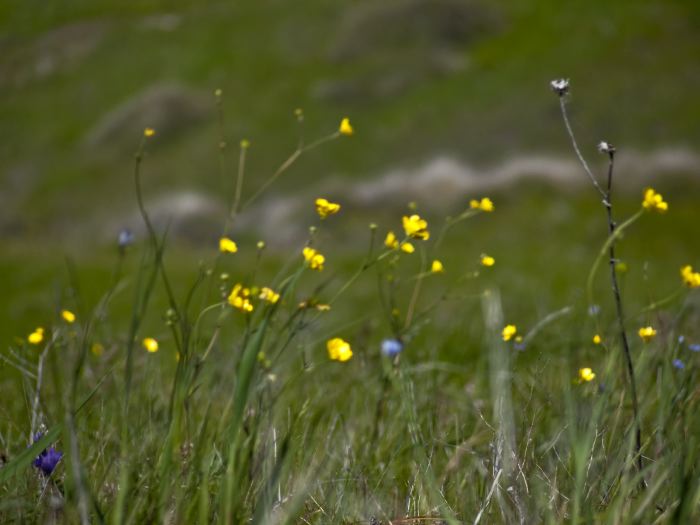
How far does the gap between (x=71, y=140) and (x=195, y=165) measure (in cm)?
858

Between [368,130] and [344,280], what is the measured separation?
14.2m

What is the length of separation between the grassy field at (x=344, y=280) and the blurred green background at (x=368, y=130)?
0.35 ft

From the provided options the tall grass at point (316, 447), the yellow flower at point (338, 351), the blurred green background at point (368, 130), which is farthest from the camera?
the blurred green background at point (368, 130)

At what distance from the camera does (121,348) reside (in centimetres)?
347

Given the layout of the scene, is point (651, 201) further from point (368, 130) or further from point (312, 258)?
point (368, 130)

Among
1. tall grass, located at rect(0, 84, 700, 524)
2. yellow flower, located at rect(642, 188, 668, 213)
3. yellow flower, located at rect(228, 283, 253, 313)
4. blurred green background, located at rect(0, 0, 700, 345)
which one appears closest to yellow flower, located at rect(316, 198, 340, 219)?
tall grass, located at rect(0, 84, 700, 524)

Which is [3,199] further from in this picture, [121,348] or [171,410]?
[171,410]

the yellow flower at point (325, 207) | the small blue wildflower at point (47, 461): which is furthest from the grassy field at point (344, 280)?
the yellow flower at point (325, 207)

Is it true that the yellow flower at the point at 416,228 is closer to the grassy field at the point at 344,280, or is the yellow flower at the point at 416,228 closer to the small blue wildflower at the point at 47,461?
the grassy field at the point at 344,280

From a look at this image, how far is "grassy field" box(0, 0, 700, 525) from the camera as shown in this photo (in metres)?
1.66

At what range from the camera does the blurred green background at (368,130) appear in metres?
14.4

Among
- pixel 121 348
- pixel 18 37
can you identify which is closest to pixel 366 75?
pixel 121 348

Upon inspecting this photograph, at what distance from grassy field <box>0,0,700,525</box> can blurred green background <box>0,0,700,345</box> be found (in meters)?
0.11

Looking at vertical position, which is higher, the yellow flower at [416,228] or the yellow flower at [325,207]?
the yellow flower at [325,207]
